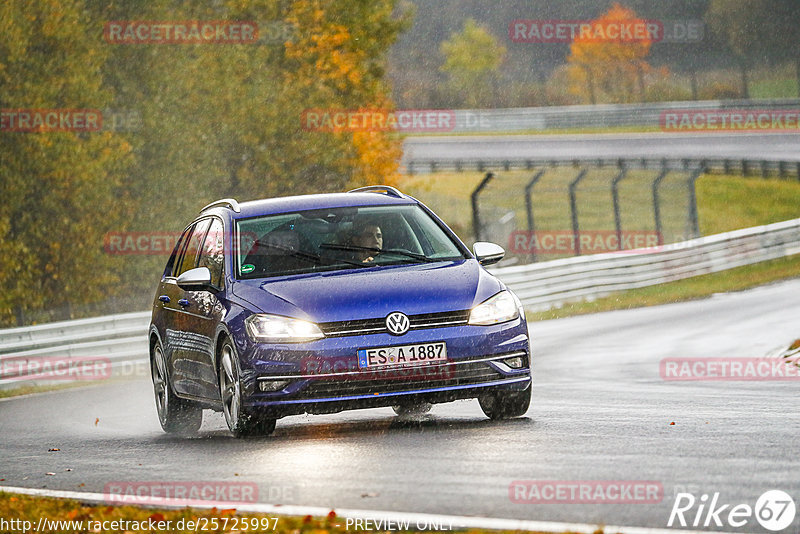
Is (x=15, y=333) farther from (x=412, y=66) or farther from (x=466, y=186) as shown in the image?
(x=412, y=66)

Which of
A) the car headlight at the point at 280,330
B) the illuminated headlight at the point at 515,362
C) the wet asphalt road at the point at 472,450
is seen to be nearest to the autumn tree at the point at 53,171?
the wet asphalt road at the point at 472,450

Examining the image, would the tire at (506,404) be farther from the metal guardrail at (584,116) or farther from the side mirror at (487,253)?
the metal guardrail at (584,116)

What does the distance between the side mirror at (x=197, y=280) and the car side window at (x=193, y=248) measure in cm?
108

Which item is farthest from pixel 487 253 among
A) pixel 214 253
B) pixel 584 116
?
pixel 584 116

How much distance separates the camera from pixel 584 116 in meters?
70.4

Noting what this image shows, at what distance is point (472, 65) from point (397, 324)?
303ft

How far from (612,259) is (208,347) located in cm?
2085

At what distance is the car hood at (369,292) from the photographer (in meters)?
9.20

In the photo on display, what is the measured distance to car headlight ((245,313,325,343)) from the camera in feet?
30.0

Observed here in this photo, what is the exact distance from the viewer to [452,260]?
33.3ft

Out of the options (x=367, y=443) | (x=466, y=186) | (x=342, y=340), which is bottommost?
(x=466, y=186)

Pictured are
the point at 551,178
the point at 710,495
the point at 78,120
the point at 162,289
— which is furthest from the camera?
the point at 551,178

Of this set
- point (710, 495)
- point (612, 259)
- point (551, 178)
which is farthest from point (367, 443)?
point (551, 178)

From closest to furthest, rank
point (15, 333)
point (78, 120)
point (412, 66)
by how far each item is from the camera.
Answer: point (15, 333) < point (78, 120) < point (412, 66)
